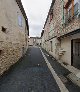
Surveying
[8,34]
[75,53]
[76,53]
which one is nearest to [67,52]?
[75,53]

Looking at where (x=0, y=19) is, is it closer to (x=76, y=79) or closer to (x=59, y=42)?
(x=76, y=79)

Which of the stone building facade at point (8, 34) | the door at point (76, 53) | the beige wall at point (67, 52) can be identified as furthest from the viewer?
the beige wall at point (67, 52)

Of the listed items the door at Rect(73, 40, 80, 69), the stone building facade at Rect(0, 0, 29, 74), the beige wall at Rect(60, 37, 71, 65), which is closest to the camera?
the stone building facade at Rect(0, 0, 29, 74)

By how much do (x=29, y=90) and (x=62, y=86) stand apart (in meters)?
1.35

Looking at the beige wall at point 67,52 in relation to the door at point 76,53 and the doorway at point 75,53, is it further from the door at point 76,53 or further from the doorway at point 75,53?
the door at point 76,53

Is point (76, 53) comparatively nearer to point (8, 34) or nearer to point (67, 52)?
point (67, 52)

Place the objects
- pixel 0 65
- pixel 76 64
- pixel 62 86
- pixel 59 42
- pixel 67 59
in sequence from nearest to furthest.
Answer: pixel 62 86, pixel 0 65, pixel 76 64, pixel 67 59, pixel 59 42

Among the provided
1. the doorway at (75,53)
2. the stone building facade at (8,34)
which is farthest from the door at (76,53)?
the stone building facade at (8,34)

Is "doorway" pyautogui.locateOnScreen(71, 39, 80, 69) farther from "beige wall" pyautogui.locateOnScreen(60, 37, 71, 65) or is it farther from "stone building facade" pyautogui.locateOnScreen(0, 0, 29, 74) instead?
"stone building facade" pyautogui.locateOnScreen(0, 0, 29, 74)

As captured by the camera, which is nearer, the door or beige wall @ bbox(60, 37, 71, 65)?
the door

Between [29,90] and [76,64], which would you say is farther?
[76,64]

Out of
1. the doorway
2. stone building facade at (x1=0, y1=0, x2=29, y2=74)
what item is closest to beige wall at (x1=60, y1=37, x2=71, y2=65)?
the doorway

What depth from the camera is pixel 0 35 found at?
7.13 meters

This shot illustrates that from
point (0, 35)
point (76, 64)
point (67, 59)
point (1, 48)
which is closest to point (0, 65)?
point (1, 48)
